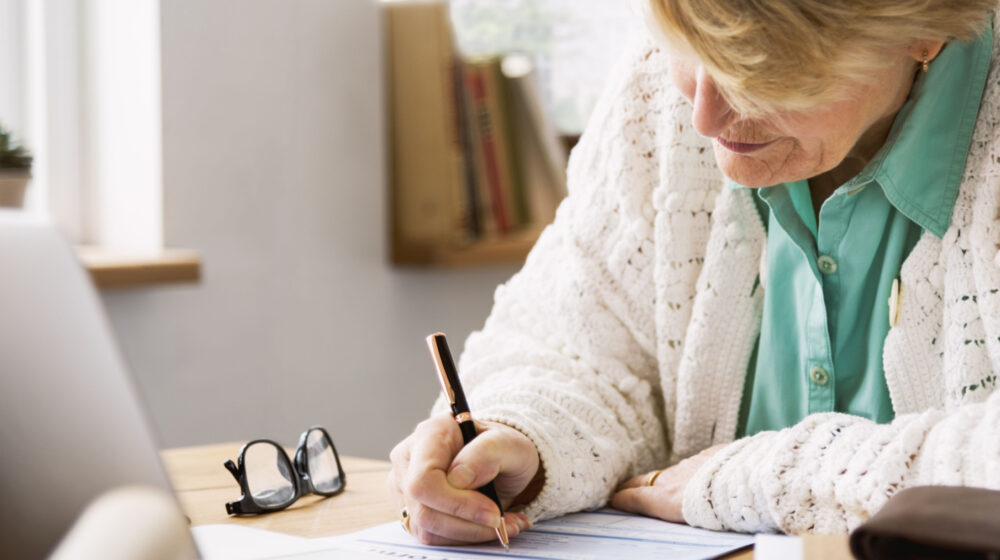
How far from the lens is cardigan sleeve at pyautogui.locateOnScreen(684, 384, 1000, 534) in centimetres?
81

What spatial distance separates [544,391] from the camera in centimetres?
111

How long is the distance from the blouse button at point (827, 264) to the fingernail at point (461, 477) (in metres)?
0.42

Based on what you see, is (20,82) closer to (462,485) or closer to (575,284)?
A: (575,284)

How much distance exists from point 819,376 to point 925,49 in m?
0.32

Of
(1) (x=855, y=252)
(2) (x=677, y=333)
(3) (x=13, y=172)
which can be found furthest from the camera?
(3) (x=13, y=172)

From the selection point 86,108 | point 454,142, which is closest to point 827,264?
point 454,142

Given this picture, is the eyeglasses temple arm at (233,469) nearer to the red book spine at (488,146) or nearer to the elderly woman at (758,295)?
the elderly woman at (758,295)

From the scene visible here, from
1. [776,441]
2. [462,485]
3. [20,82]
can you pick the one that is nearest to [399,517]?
[462,485]

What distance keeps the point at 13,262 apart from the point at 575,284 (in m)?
0.77

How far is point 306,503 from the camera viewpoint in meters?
1.06

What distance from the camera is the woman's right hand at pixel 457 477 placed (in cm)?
89

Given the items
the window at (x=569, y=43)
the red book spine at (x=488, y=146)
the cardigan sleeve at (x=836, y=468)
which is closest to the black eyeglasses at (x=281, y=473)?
the cardigan sleeve at (x=836, y=468)

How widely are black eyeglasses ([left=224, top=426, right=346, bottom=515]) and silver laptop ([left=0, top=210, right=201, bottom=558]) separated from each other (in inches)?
18.6

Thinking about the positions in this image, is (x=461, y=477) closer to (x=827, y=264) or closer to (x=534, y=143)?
(x=827, y=264)
